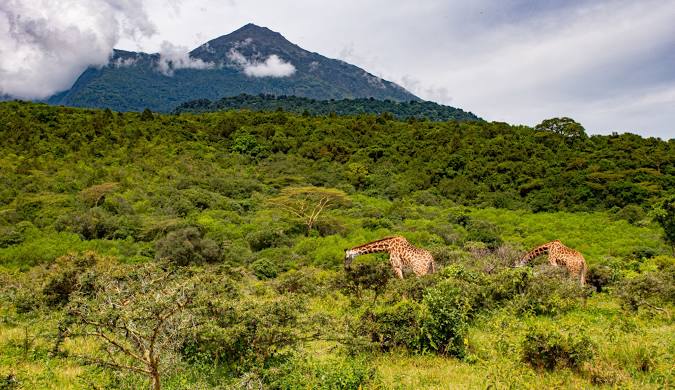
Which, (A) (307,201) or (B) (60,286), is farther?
(A) (307,201)

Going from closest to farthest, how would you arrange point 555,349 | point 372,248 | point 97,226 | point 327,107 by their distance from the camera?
point 555,349, point 372,248, point 97,226, point 327,107

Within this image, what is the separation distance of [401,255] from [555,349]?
9.16 metres

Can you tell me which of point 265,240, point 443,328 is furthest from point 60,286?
point 265,240

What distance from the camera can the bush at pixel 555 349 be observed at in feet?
23.9

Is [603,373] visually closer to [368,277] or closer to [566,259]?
[368,277]

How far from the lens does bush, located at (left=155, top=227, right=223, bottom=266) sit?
2517cm

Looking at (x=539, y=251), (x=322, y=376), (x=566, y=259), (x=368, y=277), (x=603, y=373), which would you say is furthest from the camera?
(x=539, y=251)

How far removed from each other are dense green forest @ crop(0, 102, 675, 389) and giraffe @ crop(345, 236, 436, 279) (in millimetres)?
877

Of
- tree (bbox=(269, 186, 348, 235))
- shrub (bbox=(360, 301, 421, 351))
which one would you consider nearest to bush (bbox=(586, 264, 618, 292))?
shrub (bbox=(360, 301, 421, 351))

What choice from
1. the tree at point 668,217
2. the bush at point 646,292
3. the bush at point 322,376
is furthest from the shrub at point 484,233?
the bush at point 322,376

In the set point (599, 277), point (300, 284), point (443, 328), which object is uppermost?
point (443, 328)

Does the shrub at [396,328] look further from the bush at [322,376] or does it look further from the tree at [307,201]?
the tree at [307,201]

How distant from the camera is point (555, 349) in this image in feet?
24.4

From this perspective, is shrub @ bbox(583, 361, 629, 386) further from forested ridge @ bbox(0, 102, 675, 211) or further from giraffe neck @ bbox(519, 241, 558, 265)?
forested ridge @ bbox(0, 102, 675, 211)
